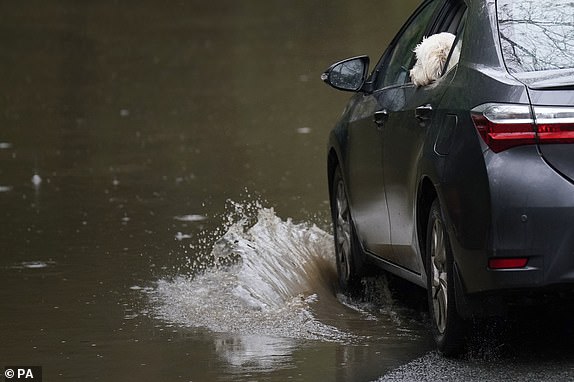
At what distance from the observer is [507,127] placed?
5.51 meters

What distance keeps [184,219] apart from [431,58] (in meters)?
4.16

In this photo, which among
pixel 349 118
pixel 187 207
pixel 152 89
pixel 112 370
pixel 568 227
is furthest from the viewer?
pixel 152 89

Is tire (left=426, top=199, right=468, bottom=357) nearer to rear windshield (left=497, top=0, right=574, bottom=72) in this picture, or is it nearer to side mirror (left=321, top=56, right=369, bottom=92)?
rear windshield (left=497, top=0, right=574, bottom=72)

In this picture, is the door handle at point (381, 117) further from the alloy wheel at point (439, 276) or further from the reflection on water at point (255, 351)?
the reflection on water at point (255, 351)

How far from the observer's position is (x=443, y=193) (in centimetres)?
586

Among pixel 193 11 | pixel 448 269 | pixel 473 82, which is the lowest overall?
pixel 448 269

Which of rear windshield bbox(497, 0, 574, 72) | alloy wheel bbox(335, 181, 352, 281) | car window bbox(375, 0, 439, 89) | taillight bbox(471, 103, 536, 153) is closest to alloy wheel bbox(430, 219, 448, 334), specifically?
taillight bbox(471, 103, 536, 153)

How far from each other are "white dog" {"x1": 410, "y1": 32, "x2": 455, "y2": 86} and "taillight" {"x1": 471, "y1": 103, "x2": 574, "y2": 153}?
90 cm

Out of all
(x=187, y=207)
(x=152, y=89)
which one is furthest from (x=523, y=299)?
(x=152, y=89)

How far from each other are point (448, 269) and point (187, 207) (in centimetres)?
502

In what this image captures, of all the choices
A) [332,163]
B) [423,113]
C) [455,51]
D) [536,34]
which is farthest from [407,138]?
[332,163]

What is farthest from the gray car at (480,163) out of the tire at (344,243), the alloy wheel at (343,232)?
the alloy wheel at (343,232)

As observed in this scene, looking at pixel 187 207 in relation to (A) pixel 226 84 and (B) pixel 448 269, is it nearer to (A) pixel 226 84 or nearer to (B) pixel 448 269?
(B) pixel 448 269

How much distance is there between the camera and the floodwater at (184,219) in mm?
6566
